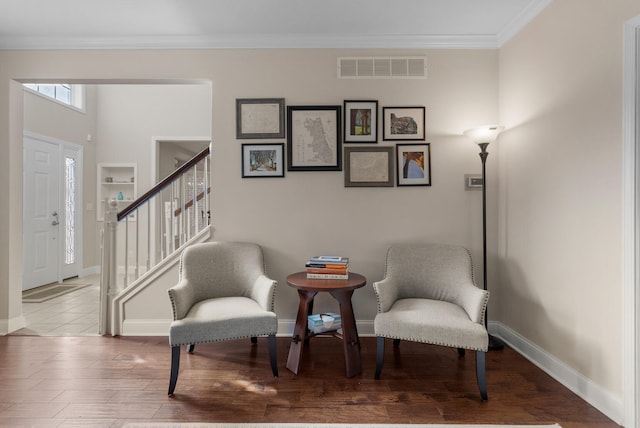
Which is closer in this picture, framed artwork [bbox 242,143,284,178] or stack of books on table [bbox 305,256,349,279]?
stack of books on table [bbox 305,256,349,279]

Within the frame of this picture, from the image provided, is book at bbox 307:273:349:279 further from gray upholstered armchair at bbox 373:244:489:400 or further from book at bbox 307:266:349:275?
gray upholstered armchair at bbox 373:244:489:400

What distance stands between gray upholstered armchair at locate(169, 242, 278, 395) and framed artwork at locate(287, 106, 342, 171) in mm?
881

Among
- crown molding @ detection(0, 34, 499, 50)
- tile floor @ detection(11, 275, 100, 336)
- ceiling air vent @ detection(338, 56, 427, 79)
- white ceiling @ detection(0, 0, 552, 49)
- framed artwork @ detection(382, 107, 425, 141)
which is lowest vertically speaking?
tile floor @ detection(11, 275, 100, 336)

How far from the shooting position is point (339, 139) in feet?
10.4

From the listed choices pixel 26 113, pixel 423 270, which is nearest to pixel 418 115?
pixel 423 270

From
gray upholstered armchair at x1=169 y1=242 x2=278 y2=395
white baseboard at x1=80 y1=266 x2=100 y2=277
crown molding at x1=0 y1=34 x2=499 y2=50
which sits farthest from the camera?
white baseboard at x1=80 y1=266 x2=100 y2=277

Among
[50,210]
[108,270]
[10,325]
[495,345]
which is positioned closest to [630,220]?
[495,345]

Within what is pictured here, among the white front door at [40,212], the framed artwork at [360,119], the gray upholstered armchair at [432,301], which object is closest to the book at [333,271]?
the gray upholstered armchair at [432,301]

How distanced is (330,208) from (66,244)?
16.3ft

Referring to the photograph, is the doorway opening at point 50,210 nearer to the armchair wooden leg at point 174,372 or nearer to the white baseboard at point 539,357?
the white baseboard at point 539,357

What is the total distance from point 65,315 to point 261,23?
355 centimetres

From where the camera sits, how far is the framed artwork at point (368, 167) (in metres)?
3.17

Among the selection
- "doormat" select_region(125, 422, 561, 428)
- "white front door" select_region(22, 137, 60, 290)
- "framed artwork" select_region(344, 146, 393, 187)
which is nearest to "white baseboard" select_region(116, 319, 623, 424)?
"doormat" select_region(125, 422, 561, 428)

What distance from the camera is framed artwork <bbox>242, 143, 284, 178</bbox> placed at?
3178mm
